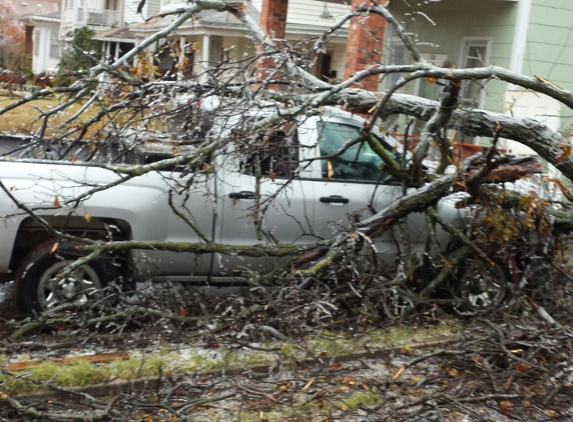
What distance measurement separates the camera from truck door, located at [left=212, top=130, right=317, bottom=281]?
638 centimetres

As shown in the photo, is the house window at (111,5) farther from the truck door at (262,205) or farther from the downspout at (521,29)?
the truck door at (262,205)

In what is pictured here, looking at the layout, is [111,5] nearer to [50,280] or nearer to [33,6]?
[33,6]

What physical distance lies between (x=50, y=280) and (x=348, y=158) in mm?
2895

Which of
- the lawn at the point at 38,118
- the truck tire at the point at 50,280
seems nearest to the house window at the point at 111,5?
the lawn at the point at 38,118

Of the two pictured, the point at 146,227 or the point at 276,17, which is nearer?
the point at 146,227

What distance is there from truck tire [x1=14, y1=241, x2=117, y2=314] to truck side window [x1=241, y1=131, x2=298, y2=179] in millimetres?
1515

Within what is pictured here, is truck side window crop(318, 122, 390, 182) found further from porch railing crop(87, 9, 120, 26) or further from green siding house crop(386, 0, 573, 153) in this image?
porch railing crop(87, 9, 120, 26)

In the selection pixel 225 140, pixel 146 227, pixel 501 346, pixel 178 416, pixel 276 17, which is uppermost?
pixel 276 17

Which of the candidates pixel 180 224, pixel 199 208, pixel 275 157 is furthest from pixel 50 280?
pixel 275 157

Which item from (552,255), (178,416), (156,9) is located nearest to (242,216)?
(178,416)

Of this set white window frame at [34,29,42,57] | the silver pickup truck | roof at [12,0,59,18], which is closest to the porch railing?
white window frame at [34,29,42,57]

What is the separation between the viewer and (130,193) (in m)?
6.20

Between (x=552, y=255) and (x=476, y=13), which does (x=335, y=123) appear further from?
(x=476, y=13)

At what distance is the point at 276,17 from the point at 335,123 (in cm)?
907
